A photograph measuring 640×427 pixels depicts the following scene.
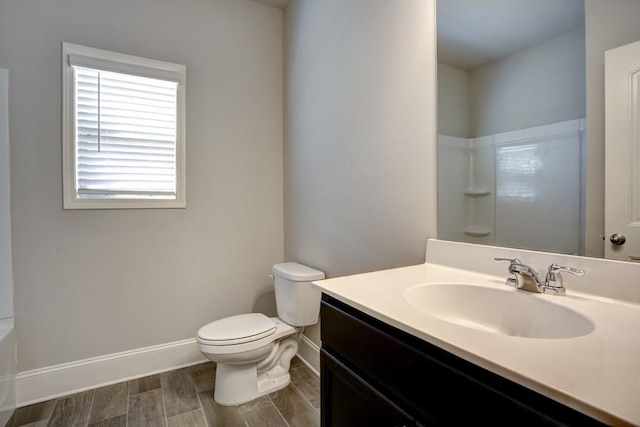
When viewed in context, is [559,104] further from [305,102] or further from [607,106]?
[305,102]

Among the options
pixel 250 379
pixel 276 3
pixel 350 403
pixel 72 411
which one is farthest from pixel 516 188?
pixel 72 411

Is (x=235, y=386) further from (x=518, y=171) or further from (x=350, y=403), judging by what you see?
(x=518, y=171)

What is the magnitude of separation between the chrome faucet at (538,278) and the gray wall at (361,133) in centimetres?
42

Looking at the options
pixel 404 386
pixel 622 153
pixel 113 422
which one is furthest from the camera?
pixel 113 422

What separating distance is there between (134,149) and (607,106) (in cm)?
241

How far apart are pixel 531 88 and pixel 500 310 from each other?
0.75 meters

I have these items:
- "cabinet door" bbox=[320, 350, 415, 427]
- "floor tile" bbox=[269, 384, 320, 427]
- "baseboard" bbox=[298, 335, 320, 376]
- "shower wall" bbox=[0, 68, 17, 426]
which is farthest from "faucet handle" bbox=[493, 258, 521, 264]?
"shower wall" bbox=[0, 68, 17, 426]

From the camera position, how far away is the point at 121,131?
6.80 feet

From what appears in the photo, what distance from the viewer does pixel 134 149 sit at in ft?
6.93

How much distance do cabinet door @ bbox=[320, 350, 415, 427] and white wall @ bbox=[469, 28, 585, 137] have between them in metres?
0.99

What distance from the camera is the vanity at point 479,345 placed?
1.62ft

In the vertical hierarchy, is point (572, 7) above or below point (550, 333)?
above

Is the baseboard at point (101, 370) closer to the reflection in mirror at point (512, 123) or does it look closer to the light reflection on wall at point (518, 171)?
the reflection in mirror at point (512, 123)

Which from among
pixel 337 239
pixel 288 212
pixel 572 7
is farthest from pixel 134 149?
pixel 572 7
